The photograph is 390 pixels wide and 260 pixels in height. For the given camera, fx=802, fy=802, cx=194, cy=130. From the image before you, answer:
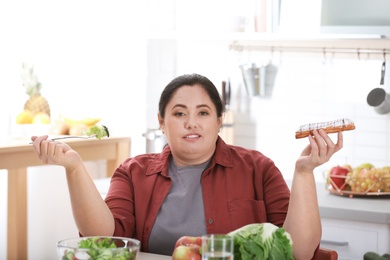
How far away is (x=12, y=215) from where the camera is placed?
14.3ft

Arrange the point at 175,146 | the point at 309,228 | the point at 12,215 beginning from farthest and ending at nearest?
the point at 12,215 → the point at 175,146 → the point at 309,228

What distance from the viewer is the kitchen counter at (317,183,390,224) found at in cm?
324

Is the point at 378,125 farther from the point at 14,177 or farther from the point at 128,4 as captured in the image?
the point at 14,177

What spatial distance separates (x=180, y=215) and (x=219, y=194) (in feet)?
0.48

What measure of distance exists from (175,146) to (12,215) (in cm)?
195

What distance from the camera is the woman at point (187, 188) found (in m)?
2.58

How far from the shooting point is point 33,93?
4645 mm

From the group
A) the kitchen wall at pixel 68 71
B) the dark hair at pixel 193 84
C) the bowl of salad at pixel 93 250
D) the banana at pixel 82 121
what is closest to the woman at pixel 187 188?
the dark hair at pixel 193 84

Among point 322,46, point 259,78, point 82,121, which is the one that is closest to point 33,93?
point 82,121

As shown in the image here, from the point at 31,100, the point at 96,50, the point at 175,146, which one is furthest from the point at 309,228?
the point at 96,50

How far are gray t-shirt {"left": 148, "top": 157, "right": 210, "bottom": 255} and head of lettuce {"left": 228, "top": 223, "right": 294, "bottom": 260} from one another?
1.99ft

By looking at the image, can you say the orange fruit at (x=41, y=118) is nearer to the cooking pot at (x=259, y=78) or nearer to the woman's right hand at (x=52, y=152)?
the cooking pot at (x=259, y=78)

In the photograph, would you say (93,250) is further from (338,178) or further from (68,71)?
(68,71)

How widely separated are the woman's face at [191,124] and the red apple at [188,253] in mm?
708
